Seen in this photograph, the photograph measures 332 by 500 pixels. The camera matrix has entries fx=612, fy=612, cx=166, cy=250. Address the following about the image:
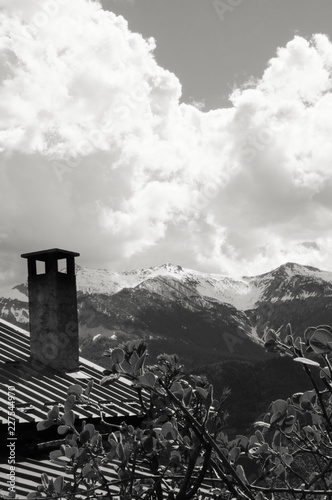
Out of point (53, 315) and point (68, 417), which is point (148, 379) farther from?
point (53, 315)

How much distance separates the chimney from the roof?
242mm

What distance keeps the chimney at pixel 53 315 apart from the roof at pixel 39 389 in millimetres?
242

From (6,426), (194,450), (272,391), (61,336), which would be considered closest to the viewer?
(194,450)

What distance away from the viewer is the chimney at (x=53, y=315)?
432 inches

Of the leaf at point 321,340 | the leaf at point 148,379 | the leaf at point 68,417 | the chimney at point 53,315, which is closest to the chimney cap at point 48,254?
the chimney at point 53,315

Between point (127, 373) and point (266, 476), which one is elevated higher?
point (127, 373)

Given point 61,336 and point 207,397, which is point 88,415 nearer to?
point 61,336

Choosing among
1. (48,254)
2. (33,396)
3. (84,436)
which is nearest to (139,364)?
(84,436)

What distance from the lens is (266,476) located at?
3.34 meters

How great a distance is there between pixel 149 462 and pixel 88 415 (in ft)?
19.1

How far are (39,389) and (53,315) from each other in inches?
73.2

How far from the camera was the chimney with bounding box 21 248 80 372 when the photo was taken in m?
11.0

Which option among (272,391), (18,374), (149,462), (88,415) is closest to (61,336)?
(18,374)

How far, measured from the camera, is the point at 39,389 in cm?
968
